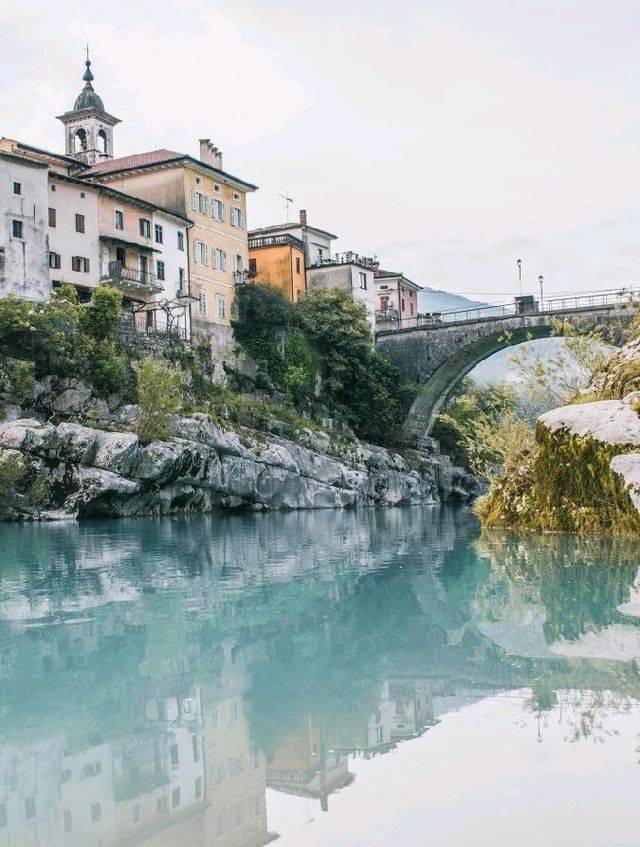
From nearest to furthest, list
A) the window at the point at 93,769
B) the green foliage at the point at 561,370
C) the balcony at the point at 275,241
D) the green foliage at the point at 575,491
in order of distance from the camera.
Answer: the window at the point at 93,769
the green foliage at the point at 575,491
the green foliage at the point at 561,370
the balcony at the point at 275,241

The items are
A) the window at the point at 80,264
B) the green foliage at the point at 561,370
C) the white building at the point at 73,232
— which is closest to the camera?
the green foliage at the point at 561,370

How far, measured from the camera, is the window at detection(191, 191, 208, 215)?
6081cm

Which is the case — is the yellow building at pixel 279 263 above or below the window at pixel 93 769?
above

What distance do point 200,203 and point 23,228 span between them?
1685cm

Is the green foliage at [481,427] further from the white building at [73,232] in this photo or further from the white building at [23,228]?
the white building at [23,228]

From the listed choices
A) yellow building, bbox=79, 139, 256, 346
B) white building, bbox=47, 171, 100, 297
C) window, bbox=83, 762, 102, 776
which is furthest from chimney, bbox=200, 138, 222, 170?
window, bbox=83, 762, 102, 776

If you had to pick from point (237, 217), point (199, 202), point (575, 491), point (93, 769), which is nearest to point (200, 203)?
point (199, 202)

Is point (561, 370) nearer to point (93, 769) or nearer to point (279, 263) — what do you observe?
point (93, 769)

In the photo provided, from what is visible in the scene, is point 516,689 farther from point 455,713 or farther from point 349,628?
point 349,628

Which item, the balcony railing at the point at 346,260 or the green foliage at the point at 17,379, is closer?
the green foliage at the point at 17,379

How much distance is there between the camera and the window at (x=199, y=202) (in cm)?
6081

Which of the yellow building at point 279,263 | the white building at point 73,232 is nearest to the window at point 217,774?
the white building at point 73,232

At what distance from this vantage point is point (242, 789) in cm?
677

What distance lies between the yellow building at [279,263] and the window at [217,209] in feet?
18.9
